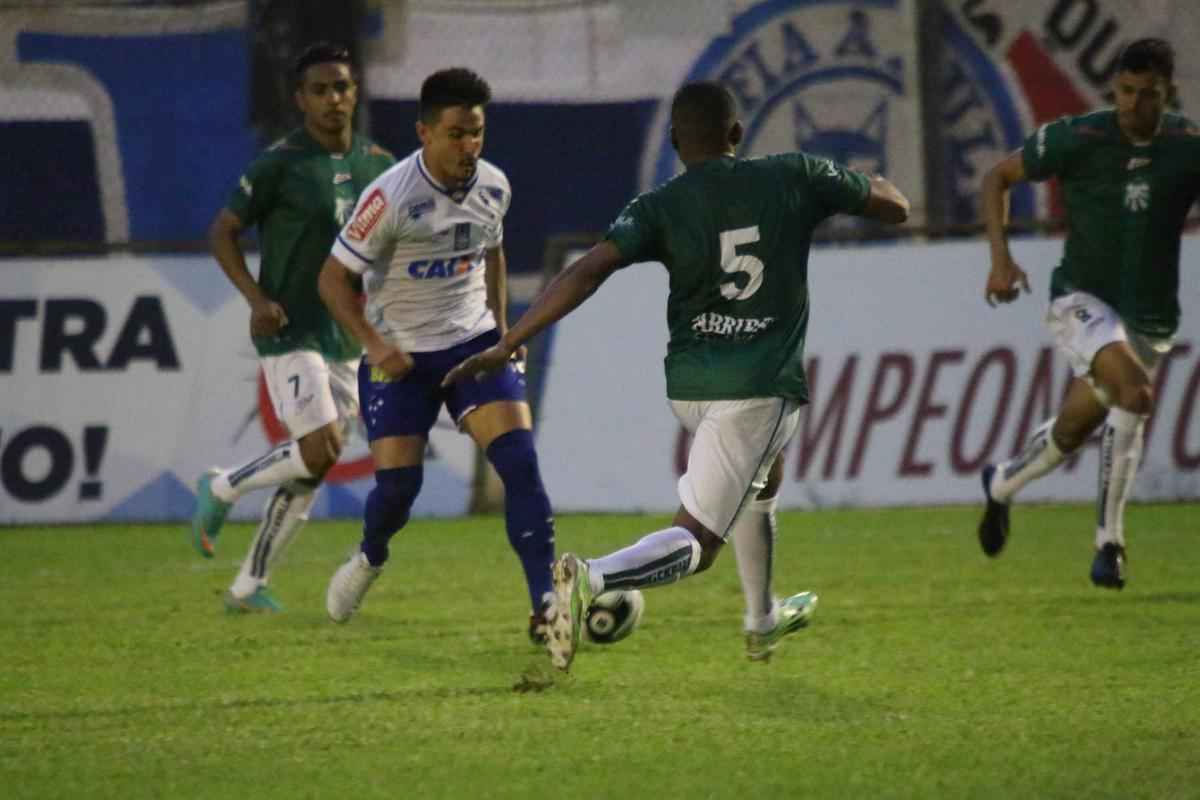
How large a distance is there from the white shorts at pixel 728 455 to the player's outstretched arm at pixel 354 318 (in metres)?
1.26

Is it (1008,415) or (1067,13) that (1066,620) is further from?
(1067,13)

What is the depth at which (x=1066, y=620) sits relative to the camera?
8.73 meters

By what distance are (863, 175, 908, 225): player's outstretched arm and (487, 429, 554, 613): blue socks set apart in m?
1.70

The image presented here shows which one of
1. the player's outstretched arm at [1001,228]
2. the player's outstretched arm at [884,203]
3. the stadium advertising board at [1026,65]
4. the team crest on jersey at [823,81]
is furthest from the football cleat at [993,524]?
the stadium advertising board at [1026,65]

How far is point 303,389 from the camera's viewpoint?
9.69 m

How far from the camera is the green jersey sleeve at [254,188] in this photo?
964cm

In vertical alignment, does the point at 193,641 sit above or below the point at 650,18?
below

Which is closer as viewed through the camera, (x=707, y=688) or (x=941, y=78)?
(x=707, y=688)

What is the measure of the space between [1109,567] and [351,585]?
121 inches

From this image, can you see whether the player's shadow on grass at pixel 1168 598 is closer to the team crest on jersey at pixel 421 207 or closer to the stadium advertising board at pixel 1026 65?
the team crest on jersey at pixel 421 207

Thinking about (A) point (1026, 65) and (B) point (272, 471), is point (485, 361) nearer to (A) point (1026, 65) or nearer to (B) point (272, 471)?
(B) point (272, 471)

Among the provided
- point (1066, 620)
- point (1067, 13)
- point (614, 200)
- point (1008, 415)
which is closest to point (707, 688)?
point (1066, 620)

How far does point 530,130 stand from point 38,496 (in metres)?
6.03

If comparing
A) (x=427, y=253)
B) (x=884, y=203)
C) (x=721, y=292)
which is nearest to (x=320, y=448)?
(x=427, y=253)
